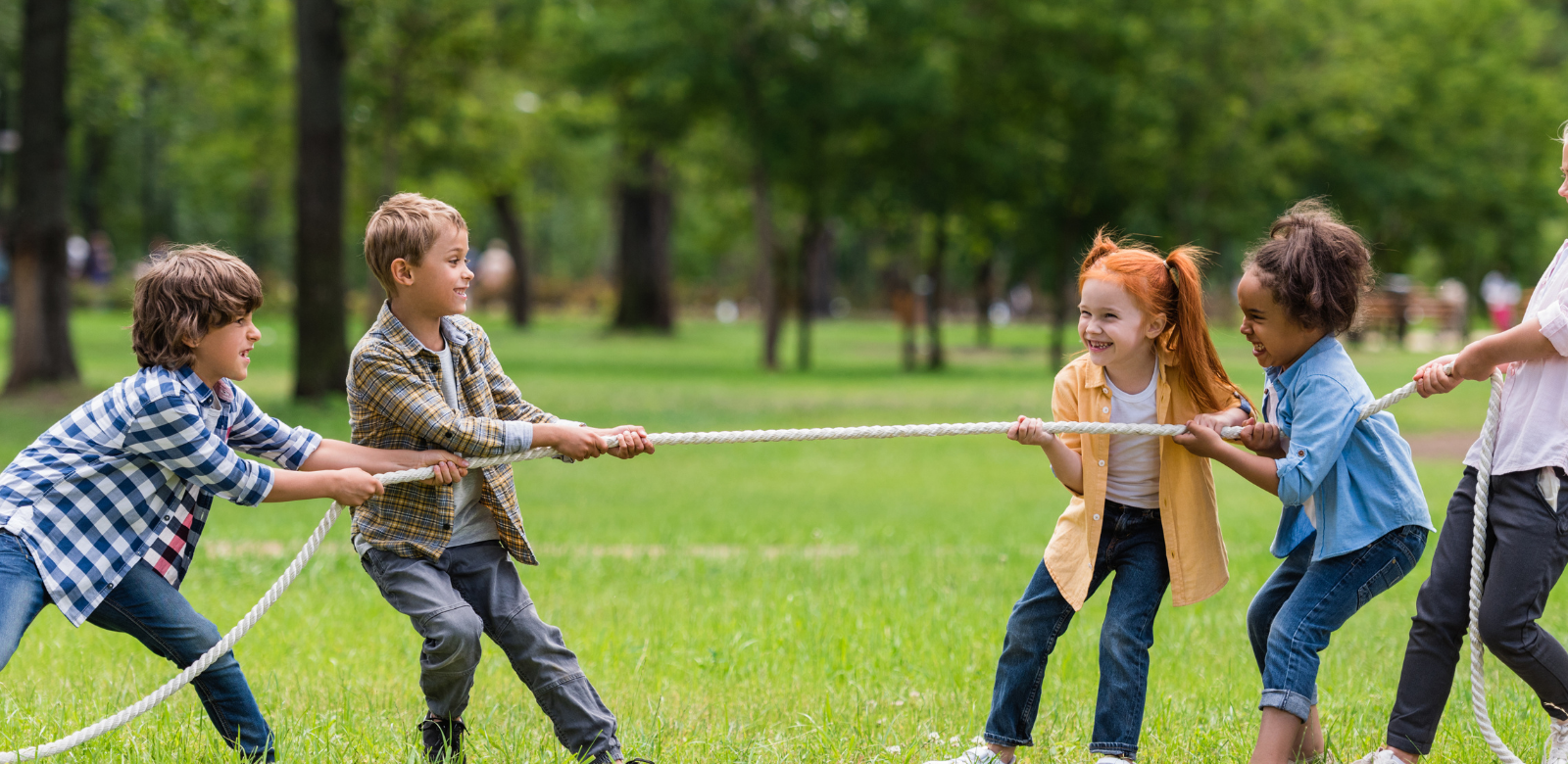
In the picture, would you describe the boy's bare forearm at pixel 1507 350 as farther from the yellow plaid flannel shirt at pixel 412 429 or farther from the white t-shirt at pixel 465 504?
the white t-shirt at pixel 465 504

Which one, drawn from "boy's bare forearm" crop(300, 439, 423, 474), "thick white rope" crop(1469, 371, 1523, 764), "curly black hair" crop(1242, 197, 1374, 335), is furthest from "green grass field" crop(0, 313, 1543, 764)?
"curly black hair" crop(1242, 197, 1374, 335)

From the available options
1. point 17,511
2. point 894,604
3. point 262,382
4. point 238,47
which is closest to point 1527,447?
point 894,604

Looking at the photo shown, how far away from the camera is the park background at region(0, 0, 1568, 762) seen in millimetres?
5141

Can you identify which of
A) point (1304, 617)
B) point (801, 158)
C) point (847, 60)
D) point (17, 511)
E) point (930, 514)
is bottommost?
point (930, 514)

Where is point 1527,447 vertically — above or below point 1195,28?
below

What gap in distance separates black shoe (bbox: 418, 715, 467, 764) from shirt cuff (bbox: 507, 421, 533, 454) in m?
0.84

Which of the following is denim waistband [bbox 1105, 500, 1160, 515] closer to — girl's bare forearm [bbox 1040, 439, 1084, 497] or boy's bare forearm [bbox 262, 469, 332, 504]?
girl's bare forearm [bbox 1040, 439, 1084, 497]

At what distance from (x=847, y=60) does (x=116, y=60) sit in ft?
38.7

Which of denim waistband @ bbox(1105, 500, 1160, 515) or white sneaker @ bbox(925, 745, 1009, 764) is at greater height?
denim waistband @ bbox(1105, 500, 1160, 515)

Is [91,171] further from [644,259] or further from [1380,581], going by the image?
[1380,581]

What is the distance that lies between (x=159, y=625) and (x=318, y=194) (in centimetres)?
1354

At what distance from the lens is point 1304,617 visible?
148 inches

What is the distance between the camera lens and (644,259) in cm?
3712

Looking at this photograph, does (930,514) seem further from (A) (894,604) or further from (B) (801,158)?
(B) (801,158)
